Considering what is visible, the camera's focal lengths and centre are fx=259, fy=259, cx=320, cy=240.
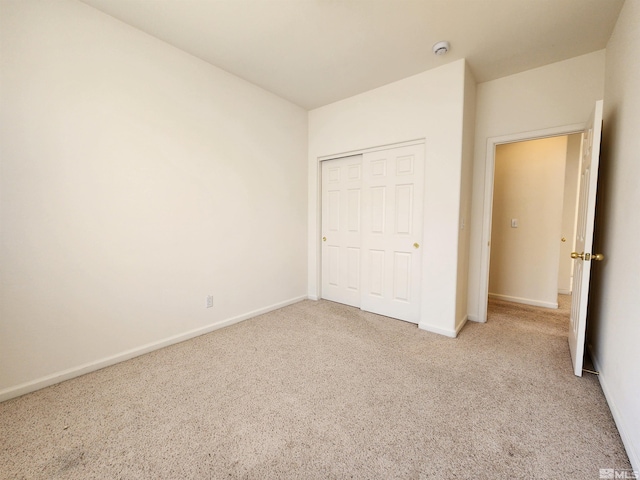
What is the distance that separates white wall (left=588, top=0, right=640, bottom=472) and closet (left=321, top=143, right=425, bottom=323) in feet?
4.56

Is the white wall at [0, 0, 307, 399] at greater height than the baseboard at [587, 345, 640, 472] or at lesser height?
greater

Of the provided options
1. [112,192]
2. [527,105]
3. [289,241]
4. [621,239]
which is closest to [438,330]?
[621,239]

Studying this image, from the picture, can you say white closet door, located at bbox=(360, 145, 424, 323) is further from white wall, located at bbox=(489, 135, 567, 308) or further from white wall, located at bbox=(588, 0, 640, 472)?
white wall, located at bbox=(489, 135, 567, 308)

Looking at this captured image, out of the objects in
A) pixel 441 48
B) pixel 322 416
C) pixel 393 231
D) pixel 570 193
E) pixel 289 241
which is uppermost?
pixel 441 48

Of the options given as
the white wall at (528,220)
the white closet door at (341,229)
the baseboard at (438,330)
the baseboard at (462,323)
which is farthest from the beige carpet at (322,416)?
the white wall at (528,220)

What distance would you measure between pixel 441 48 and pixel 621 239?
1986mm

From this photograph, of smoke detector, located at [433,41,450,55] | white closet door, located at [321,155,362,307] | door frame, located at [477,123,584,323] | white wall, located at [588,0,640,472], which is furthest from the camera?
white closet door, located at [321,155,362,307]

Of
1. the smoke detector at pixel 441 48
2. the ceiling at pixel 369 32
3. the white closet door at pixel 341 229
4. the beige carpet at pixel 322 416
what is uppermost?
the ceiling at pixel 369 32

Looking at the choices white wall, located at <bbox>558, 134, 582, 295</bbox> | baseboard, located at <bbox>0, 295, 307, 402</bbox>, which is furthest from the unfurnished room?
white wall, located at <bbox>558, 134, 582, 295</bbox>

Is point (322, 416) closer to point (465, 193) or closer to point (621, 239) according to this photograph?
point (621, 239)

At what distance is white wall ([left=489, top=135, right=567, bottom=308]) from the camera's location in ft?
11.5

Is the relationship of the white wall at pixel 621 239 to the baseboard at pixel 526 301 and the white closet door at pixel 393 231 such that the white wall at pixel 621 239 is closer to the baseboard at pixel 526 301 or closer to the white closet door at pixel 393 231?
the white closet door at pixel 393 231

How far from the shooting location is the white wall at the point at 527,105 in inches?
94.9

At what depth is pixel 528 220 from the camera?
366cm
